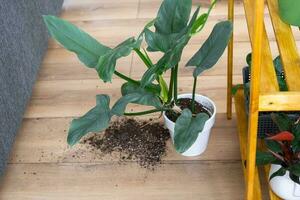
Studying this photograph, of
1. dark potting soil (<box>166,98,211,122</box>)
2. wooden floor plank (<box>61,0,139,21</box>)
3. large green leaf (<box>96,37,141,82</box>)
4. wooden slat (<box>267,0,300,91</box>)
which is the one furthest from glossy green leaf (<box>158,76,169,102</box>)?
wooden floor plank (<box>61,0,139,21</box>)

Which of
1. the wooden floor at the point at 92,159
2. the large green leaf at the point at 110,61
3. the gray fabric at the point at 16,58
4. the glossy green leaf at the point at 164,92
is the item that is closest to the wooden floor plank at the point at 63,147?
the wooden floor at the point at 92,159

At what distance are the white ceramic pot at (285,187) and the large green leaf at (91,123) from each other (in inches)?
17.7

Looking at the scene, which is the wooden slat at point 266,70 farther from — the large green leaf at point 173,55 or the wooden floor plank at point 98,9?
the wooden floor plank at point 98,9

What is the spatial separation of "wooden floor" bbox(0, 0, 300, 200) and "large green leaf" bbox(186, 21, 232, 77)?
388 mm

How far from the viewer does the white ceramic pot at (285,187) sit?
106 cm

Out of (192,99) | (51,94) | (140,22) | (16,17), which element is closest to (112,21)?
(140,22)

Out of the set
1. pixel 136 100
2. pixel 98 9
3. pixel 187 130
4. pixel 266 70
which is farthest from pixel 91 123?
pixel 98 9

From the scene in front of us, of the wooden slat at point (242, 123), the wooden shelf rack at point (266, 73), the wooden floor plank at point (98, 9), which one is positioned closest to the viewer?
the wooden shelf rack at point (266, 73)

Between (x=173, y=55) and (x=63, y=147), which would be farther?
(x=63, y=147)

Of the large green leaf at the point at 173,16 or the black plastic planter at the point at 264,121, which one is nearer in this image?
the large green leaf at the point at 173,16

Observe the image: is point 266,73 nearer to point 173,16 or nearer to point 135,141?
point 173,16

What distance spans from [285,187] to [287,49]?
38 cm

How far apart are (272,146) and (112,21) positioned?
118cm

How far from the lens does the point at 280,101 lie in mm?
804
